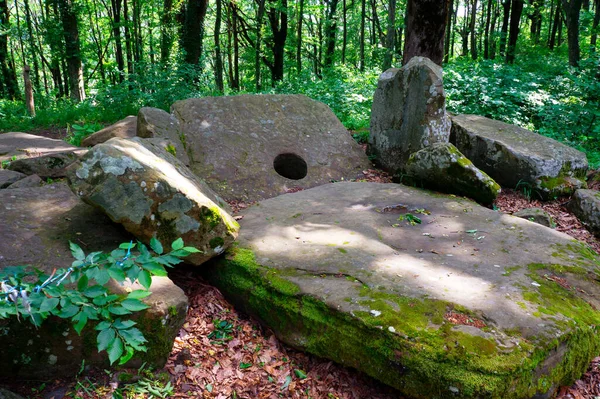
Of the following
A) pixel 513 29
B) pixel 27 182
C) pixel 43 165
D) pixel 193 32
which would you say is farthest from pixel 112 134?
pixel 513 29

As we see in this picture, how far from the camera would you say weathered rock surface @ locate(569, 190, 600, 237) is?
5.11 meters

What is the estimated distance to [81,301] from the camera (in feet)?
5.15

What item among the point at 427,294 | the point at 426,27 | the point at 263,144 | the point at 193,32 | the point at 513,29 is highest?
the point at 513,29

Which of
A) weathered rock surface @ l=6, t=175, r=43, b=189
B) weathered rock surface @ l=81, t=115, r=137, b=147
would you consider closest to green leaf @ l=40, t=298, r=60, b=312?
weathered rock surface @ l=6, t=175, r=43, b=189

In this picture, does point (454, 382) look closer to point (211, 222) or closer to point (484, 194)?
point (211, 222)

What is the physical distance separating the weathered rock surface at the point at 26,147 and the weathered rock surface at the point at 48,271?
2288mm

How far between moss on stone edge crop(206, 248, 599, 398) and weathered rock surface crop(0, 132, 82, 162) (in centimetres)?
413

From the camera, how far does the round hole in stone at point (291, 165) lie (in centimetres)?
654

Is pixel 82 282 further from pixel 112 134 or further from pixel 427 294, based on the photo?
pixel 112 134

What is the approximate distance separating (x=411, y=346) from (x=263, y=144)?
4.50 meters

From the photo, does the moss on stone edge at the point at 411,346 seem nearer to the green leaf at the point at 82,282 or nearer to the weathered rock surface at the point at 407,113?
the green leaf at the point at 82,282

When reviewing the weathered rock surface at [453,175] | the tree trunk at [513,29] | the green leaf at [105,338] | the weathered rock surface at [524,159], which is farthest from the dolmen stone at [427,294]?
the tree trunk at [513,29]

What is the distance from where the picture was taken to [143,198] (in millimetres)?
3055

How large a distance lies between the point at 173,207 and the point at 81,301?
160cm
